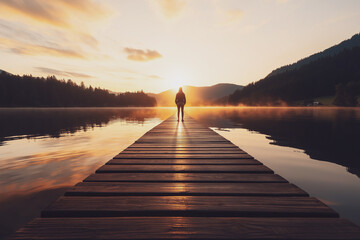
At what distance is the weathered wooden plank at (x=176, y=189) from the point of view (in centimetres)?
307

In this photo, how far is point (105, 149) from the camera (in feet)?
38.2

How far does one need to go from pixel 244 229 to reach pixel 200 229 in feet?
1.71

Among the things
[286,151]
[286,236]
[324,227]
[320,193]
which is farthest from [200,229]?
[286,151]

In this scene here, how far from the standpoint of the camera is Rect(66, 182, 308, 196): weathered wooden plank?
3.07 metres

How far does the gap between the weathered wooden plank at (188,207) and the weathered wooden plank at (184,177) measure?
0.73m

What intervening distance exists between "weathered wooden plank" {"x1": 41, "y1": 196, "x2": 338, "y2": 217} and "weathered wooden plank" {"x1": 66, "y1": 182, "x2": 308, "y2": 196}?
143mm

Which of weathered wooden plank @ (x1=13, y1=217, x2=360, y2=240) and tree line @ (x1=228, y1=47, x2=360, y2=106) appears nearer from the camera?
weathered wooden plank @ (x1=13, y1=217, x2=360, y2=240)

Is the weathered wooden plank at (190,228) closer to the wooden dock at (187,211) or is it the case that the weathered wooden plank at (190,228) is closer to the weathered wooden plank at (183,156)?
the wooden dock at (187,211)

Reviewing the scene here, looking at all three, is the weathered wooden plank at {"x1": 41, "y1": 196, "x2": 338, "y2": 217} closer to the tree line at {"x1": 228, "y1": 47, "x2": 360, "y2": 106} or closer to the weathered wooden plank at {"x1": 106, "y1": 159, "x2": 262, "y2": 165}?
the weathered wooden plank at {"x1": 106, "y1": 159, "x2": 262, "y2": 165}

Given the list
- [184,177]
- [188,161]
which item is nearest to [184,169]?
[184,177]

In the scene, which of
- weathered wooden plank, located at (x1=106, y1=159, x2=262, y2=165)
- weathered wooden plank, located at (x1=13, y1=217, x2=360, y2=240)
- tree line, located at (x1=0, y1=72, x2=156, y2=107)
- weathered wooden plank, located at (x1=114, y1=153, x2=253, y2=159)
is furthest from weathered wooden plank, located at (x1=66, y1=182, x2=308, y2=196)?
tree line, located at (x1=0, y1=72, x2=156, y2=107)

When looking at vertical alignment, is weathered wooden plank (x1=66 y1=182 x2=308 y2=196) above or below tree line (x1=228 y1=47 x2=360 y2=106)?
below

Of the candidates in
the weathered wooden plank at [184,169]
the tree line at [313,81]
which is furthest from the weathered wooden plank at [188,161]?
the tree line at [313,81]

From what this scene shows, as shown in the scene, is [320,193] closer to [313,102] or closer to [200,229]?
[200,229]
